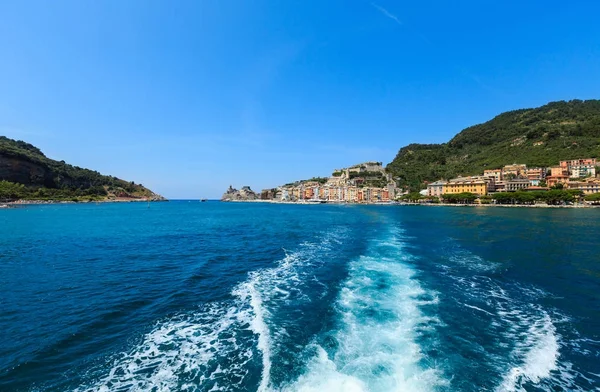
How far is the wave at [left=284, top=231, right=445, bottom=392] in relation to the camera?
606 centimetres

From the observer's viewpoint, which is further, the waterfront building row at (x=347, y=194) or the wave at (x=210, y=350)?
the waterfront building row at (x=347, y=194)

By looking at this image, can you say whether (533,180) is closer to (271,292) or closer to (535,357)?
(535,357)

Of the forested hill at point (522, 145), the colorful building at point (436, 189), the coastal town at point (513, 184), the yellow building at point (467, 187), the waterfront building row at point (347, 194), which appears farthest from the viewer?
the waterfront building row at point (347, 194)

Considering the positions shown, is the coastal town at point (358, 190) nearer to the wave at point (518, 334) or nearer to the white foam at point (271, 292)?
the white foam at point (271, 292)

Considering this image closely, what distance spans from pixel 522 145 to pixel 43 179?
24584 centimetres

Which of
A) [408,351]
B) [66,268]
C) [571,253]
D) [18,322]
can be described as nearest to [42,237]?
[66,268]

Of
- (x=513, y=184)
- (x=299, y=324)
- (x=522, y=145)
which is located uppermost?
(x=522, y=145)

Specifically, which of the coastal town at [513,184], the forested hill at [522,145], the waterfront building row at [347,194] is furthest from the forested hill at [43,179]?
the forested hill at [522,145]

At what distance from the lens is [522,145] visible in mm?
146250

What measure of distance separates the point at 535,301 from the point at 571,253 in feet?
44.5

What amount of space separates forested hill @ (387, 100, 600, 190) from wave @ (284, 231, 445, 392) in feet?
473

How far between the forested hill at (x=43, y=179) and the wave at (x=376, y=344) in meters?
156

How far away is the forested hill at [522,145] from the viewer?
126 m

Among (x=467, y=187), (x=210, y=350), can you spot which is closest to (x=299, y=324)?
(x=210, y=350)
